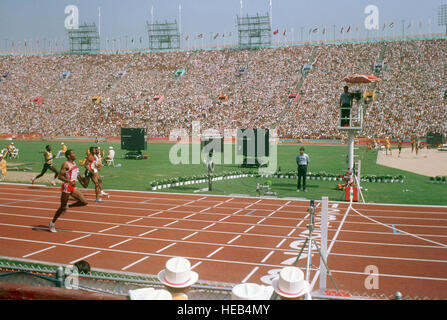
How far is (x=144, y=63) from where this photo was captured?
7306cm

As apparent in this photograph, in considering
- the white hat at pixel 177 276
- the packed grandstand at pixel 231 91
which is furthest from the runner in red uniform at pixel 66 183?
the packed grandstand at pixel 231 91

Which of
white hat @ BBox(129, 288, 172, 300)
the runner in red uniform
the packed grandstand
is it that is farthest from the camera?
the packed grandstand

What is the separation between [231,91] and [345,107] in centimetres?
4562

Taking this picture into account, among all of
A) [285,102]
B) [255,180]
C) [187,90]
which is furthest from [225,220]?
[187,90]

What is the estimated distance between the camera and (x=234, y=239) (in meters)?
9.81

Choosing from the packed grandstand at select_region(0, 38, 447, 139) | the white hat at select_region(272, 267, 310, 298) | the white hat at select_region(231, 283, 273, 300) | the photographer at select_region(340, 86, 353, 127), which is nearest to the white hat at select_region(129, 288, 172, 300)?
the white hat at select_region(231, 283, 273, 300)

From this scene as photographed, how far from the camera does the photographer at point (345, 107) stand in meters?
16.3

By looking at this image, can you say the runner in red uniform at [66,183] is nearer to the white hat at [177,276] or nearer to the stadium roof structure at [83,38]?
the white hat at [177,276]

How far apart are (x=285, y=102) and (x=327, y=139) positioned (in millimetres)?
8976

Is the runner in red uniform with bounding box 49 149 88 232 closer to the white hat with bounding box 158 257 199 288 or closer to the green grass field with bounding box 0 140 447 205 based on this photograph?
the green grass field with bounding box 0 140 447 205

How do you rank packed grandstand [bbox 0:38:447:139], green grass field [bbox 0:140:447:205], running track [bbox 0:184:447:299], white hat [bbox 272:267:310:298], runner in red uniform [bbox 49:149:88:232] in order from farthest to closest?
packed grandstand [bbox 0:38:447:139] < green grass field [bbox 0:140:447:205] < runner in red uniform [bbox 49:149:88:232] < running track [bbox 0:184:447:299] < white hat [bbox 272:267:310:298]

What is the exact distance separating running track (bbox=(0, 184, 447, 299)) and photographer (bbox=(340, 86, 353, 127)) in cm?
384

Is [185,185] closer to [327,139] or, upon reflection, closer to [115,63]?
[327,139]

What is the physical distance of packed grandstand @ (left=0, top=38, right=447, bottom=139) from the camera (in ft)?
168
